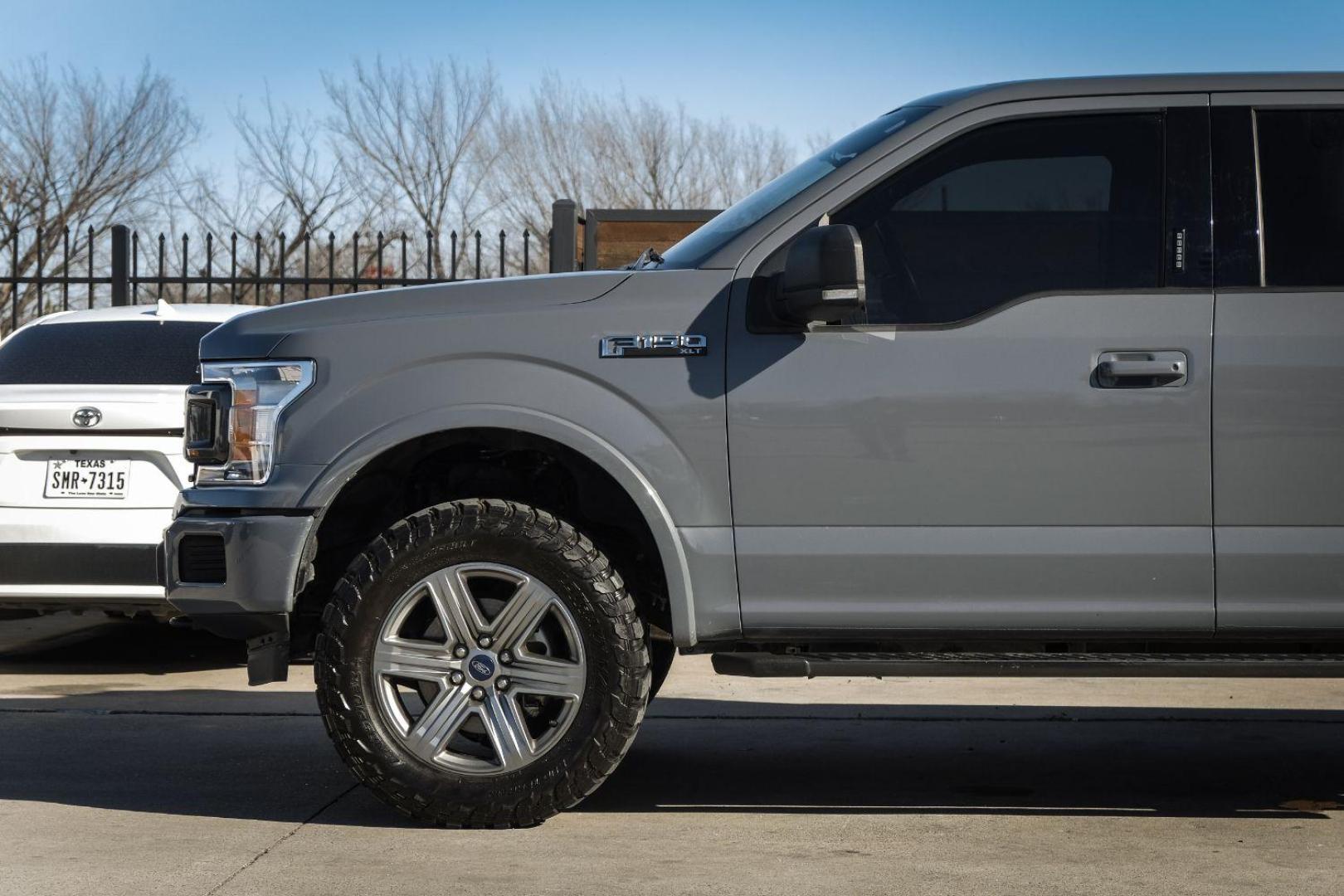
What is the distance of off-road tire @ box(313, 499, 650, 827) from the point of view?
4684 millimetres

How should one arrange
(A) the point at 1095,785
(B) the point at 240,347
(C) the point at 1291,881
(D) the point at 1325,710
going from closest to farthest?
(C) the point at 1291,881
(B) the point at 240,347
(A) the point at 1095,785
(D) the point at 1325,710

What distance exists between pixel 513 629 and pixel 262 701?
9.90 ft

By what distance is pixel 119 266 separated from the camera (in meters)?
13.9

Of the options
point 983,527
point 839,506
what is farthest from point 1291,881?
point 839,506

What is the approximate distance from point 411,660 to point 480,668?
0.64ft

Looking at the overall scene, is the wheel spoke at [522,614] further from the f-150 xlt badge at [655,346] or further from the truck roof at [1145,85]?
the truck roof at [1145,85]

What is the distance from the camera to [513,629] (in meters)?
4.73

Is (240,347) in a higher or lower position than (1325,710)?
higher

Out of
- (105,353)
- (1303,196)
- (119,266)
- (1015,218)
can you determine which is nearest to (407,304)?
(1015,218)

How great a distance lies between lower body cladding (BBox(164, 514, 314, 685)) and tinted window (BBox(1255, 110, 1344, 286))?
2.87 metres

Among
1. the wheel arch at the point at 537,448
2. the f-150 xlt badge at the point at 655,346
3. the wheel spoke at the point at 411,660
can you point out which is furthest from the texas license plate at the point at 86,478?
the f-150 xlt badge at the point at 655,346

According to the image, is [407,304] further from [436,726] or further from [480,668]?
[436,726]

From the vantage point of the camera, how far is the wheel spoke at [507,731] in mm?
4703

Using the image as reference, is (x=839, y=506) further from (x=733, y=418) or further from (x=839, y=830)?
(x=839, y=830)
